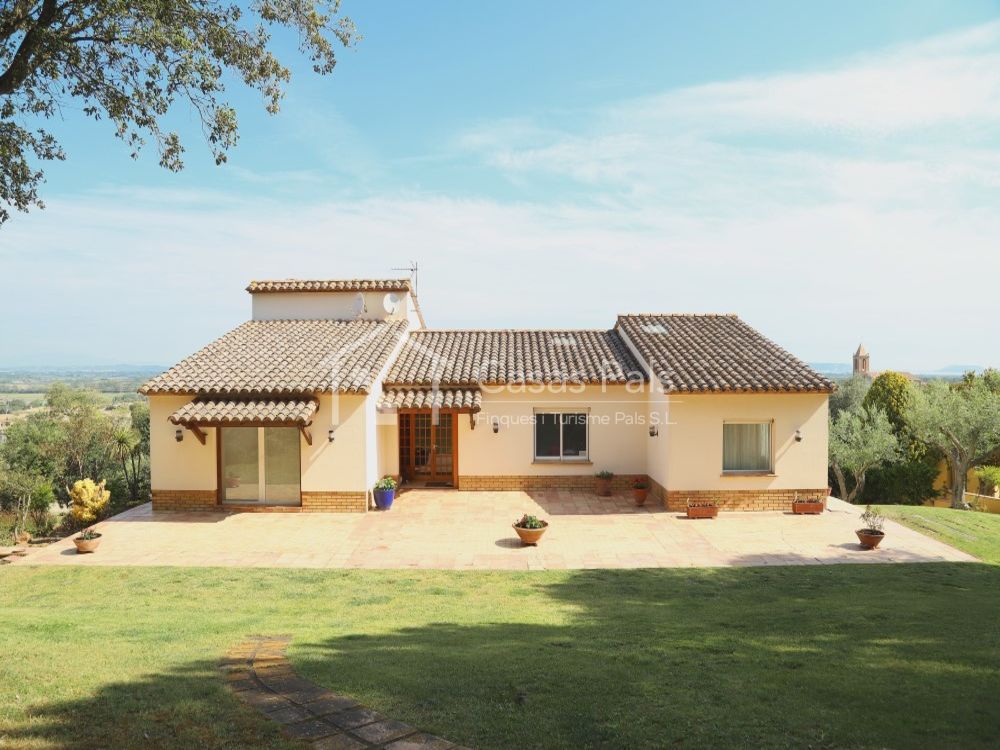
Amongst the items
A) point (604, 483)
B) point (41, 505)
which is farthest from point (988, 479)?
point (41, 505)

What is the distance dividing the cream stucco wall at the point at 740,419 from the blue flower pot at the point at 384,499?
8043 mm

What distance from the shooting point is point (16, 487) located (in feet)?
111

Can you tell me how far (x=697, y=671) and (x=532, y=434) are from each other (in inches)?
581

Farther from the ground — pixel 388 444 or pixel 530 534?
pixel 388 444

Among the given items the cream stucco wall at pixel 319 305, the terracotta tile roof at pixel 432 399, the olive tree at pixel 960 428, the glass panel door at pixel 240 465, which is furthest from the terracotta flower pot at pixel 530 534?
the olive tree at pixel 960 428

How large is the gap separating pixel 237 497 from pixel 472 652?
1349cm

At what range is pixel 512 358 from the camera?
23812mm

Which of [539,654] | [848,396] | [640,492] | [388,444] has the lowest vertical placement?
[640,492]

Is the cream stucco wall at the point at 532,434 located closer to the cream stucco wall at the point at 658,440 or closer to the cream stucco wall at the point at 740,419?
the cream stucco wall at the point at 658,440

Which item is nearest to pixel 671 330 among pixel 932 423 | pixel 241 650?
pixel 932 423

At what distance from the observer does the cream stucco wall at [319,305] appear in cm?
2638

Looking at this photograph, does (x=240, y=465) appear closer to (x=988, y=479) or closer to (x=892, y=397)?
(x=988, y=479)

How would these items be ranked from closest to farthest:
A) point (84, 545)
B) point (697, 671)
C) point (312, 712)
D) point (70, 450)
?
1. point (312, 712)
2. point (697, 671)
3. point (84, 545)
4. point (70, 450)

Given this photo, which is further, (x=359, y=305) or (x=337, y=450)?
(x=359, y=305)
